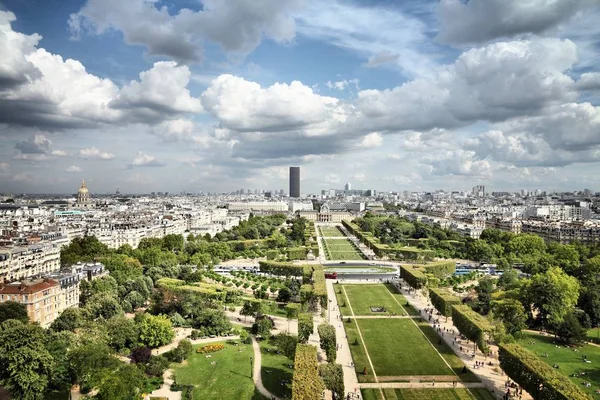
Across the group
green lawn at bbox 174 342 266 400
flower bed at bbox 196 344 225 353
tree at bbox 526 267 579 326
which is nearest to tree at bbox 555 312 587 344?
tree at bbox 526 267 579 326

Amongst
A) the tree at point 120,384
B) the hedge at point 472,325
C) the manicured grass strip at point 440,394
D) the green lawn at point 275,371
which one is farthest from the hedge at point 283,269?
the tree at point 120,384

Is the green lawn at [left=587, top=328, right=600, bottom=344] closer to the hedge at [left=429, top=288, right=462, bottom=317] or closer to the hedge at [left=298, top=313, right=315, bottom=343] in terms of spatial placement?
the hedge at [left=429, top=288, right=462, bottom=317]

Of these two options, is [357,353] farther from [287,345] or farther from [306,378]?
[306,378]

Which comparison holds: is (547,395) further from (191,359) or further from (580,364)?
(191,359)

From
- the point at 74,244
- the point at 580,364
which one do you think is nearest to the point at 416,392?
the point at 580,364

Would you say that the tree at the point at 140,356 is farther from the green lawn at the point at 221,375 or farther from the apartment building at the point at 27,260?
the apartment building at the point at 27,260

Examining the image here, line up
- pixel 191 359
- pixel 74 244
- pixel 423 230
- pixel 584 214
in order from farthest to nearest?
pixel 584 214 < pixel 423 230 < pixel 74 244 < pixel 191 359
